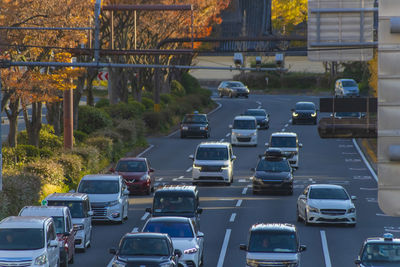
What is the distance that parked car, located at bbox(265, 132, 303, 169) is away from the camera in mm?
48594

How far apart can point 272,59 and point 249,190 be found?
233 ft

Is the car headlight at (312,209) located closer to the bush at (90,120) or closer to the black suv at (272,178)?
the black suv at (272,178)

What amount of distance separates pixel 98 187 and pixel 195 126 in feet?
94.7

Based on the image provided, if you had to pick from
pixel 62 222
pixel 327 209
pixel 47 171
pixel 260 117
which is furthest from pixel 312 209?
pixel 260 117

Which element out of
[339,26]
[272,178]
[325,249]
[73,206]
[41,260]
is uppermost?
[339,26]

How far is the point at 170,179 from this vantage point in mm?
43906

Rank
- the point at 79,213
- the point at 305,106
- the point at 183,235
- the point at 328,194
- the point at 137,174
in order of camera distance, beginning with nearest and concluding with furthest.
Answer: the point at 183,235 → the point at 79,213 → the point at 328,194 → the point at 137,174 → the point at 305,106

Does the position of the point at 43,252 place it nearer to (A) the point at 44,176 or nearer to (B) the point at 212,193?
(A) the point at 44,176

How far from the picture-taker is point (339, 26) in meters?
10.1

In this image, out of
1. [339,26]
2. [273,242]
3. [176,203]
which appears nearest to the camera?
[339,26]

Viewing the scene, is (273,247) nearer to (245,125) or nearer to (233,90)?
(245,125)

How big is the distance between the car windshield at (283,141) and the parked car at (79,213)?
75.9 feet

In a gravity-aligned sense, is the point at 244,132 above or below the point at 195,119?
below

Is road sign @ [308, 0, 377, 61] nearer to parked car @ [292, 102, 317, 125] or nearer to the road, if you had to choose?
the road
